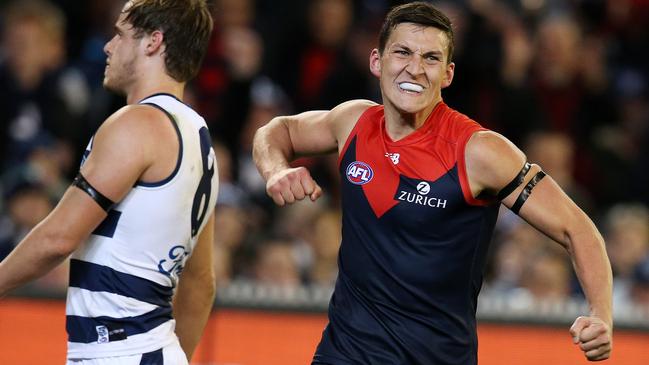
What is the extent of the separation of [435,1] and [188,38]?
18.0ft

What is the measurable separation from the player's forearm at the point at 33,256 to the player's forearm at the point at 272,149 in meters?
0.86

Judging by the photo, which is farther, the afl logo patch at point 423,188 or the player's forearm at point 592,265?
the afl logo patch at point 423,188

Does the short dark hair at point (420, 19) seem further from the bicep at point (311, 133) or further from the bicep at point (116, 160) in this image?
the bicep at point (116, 160)

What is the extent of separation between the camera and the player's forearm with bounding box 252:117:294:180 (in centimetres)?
462

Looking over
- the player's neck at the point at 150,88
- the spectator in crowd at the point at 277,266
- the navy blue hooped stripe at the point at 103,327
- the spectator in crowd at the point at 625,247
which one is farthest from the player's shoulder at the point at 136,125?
the spectator in crowd at the point at 625,247

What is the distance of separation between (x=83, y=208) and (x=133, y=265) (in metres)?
0.29

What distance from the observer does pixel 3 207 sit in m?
7.86

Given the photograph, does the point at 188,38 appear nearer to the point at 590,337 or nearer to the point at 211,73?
the point at 590,337

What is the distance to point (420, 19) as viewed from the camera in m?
4.46

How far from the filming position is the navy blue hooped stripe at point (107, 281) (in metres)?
4.20

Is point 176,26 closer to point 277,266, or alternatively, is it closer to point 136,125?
point 136,125

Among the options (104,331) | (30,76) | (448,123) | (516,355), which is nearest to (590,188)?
(516,355)

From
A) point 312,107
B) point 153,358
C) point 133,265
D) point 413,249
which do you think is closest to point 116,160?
point 133,265

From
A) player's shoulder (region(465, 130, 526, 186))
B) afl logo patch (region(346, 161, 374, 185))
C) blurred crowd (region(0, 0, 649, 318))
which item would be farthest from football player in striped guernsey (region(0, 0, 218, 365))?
blurred crowd (region(0, 0, 649, 318))
